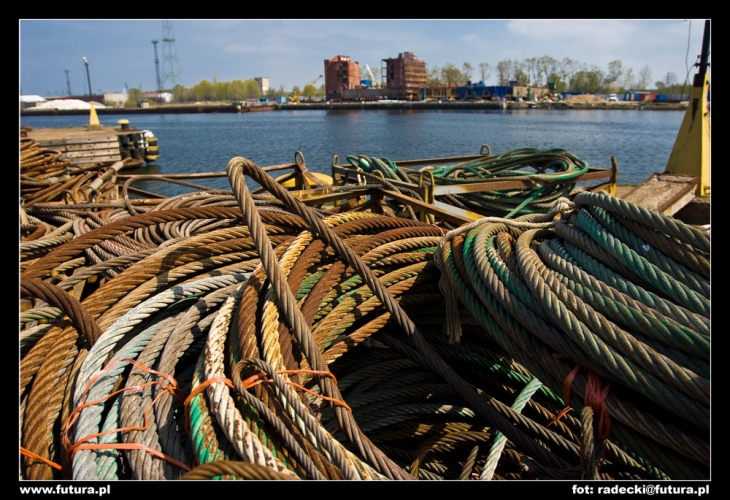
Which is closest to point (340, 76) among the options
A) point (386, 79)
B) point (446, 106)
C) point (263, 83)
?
point (386, 79)

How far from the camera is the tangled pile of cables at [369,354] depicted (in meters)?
1.38

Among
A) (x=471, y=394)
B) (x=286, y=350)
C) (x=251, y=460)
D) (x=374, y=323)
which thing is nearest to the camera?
(x=251, y=460)

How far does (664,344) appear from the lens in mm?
1469

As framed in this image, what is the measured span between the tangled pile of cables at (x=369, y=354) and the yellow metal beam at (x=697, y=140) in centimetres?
612

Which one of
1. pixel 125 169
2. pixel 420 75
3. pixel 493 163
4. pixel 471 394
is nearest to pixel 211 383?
pixel 471 394

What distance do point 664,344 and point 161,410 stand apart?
157 cm

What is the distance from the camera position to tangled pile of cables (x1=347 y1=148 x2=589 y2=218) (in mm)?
5367

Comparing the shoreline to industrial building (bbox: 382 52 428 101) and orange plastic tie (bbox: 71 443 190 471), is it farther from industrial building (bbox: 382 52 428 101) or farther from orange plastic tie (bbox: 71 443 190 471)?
orange plastic tie (bbox: 71 443 190 471)

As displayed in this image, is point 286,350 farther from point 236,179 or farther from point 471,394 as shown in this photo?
point 471,394

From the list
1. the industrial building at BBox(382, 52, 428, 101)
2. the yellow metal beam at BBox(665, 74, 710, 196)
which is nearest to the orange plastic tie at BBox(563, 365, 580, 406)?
the yellow metal beam at BBox(665, 74, 710, 196)

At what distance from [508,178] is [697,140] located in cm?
365

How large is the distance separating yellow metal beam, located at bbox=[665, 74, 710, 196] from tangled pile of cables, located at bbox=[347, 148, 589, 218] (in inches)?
91.4

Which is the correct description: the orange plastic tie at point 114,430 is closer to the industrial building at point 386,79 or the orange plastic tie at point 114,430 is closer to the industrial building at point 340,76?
the industrial building at point 386,79

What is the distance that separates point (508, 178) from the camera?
5.39m
